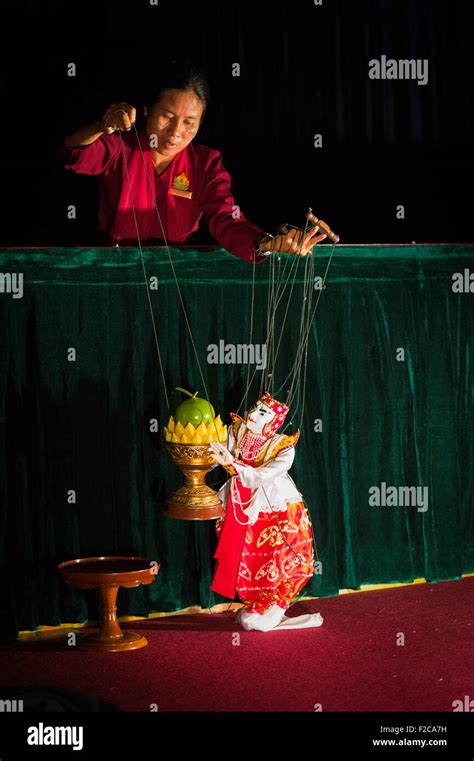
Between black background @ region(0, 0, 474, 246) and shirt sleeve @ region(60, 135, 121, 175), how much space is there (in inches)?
13.9

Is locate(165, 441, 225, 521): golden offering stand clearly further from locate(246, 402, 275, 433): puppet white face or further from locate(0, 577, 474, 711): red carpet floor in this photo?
locate(0, 577, 474, 711): red carpet floor

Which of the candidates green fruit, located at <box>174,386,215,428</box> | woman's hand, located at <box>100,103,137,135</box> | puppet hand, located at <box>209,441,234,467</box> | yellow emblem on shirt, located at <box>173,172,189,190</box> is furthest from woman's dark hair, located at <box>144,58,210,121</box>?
puppet hand, located at <box>209,441,234,467</box>

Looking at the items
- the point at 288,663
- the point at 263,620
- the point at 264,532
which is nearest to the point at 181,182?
the point at 264,532

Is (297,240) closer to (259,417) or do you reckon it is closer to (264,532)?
(259,417)

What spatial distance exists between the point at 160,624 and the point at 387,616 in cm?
110

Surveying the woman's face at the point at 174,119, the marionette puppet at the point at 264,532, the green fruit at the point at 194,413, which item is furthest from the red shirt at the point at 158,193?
the marionette puppet at the point at 264,532

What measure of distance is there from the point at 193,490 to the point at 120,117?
165cm

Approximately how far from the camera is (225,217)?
5000 mm

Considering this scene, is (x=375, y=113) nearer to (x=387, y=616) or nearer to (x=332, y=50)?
(x=332, y=50)

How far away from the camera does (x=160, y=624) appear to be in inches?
192

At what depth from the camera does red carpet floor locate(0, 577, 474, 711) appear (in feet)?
12.5

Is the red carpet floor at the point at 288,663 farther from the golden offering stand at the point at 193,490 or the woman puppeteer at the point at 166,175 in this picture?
the woman puppeteer at the point at 166,175

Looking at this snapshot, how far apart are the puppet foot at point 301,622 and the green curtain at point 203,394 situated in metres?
0.46

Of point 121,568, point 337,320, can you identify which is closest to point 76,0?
point 337,320
